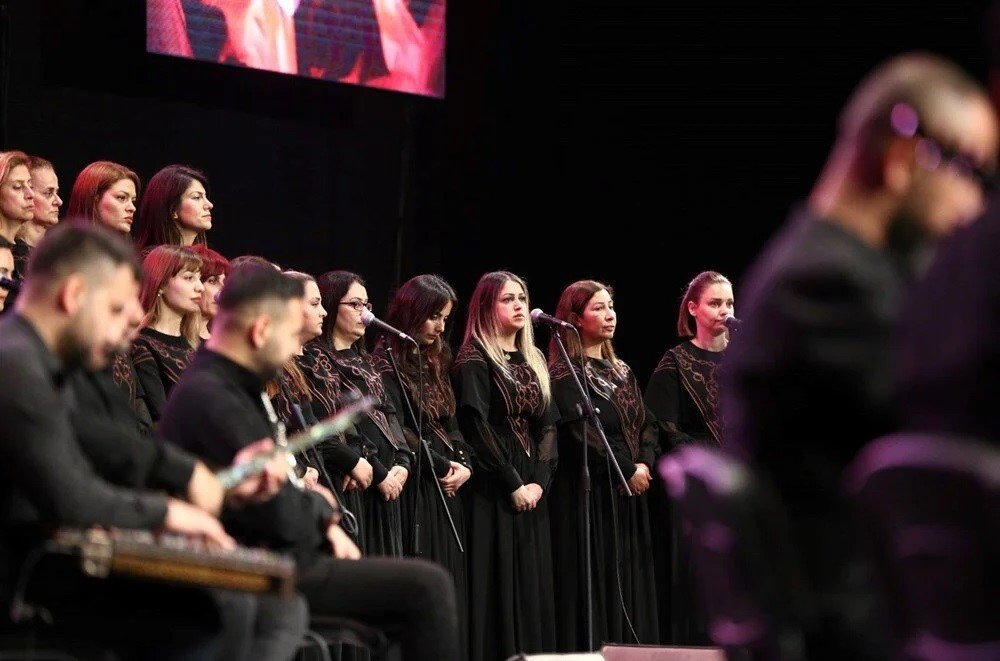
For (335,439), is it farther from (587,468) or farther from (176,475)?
(176,475)

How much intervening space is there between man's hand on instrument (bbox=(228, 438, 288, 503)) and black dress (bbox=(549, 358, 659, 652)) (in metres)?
3.65

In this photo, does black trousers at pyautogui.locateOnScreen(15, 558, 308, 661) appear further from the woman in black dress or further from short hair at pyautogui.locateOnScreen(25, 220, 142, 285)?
the woman in black dress

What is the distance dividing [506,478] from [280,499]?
10.4ft

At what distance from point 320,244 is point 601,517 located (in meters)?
2.39

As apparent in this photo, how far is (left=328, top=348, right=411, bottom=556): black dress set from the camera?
6.29 meters

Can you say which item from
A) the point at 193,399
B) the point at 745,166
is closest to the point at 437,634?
the point at 193,399

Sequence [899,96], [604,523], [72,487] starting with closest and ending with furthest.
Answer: [899,96], [72,487], [604,523]

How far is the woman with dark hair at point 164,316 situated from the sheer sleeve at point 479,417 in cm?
163

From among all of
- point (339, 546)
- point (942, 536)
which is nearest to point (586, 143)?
point (339, 546)

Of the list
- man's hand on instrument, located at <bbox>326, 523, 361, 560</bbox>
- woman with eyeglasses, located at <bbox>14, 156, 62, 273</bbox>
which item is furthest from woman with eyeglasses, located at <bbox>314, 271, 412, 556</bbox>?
man's hand on instrument, located at <bbox>326, 523, 361, 560</bbox>

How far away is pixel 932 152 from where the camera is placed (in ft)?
7.63

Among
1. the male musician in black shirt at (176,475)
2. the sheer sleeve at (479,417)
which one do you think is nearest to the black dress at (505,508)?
the sheer sleeve at (479,417)

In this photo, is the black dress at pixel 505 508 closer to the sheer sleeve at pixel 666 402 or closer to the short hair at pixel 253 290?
the sheer sleeve at pixel 666 402

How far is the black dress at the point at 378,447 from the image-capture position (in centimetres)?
629
